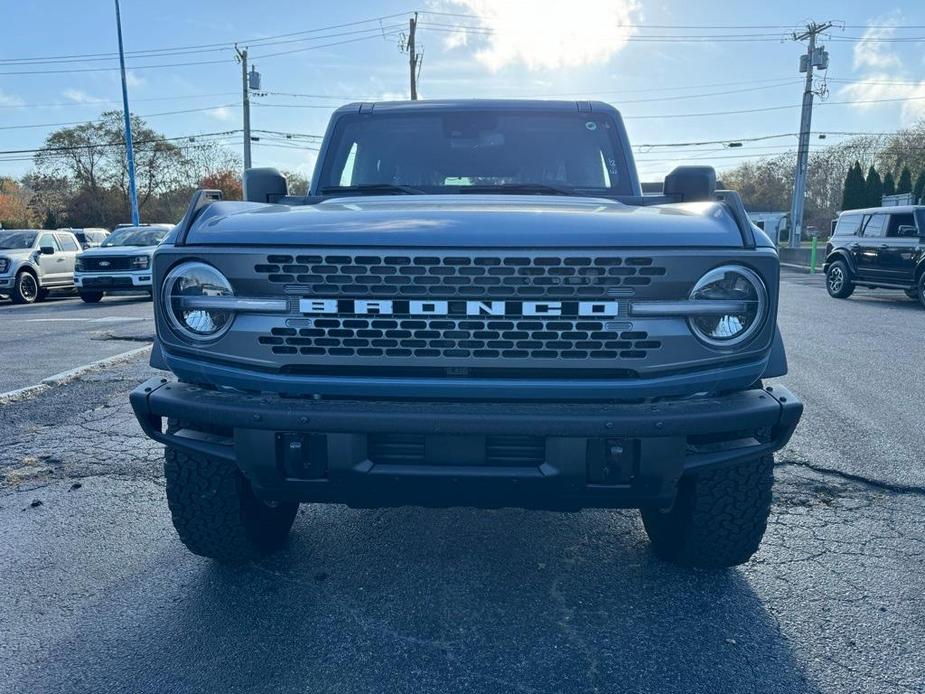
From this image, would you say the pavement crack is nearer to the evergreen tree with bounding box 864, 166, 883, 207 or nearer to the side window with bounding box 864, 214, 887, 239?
the side window with bounding box 864, 214, 887, 239

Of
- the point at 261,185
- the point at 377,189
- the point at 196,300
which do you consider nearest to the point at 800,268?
the point at 377,189

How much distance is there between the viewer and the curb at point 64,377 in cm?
608

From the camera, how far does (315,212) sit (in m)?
2.62

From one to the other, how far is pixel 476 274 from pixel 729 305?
821mm

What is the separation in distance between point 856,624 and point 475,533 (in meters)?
1.58

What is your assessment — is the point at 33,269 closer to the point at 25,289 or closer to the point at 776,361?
the point at 25,289

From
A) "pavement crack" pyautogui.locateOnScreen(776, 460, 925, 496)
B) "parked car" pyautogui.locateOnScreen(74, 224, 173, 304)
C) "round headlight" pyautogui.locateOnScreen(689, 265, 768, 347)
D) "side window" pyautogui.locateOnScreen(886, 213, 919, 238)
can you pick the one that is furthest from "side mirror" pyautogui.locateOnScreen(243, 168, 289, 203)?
"side window" pyautogui.locateOnScreen(886, 213, 919, 238)

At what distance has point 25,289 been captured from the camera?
16.9 metres

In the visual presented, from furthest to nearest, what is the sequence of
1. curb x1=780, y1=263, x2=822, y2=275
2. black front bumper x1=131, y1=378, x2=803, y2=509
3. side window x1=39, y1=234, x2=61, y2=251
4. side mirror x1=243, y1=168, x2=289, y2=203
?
curb x1=780, y1=263, x2=822, y2=275 < side window x1=39, y1=234, x2=61, y2=251 < side mirror x1=243, y1=168, x2=289, y2=203 < black front bumper x1=131, y1=378, x2=803, y2=509

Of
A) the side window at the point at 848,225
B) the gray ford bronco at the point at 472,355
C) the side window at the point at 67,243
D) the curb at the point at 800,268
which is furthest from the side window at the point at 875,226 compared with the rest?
the side window at the point at 67,243

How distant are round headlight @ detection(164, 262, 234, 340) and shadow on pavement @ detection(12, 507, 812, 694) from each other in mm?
1076

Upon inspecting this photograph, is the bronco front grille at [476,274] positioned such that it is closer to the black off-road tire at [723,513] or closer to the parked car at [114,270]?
the black off-road tire at [723,513]

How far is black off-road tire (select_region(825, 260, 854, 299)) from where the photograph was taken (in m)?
15.4

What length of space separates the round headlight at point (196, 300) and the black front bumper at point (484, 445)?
0.22m
